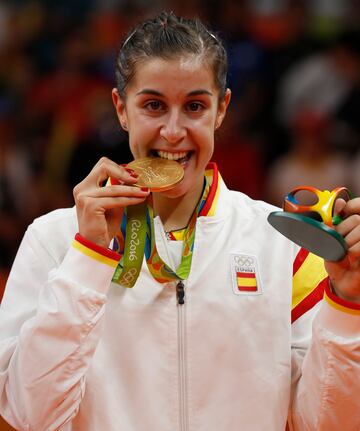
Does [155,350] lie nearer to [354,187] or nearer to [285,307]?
[285,307]

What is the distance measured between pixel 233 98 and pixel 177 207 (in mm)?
3559

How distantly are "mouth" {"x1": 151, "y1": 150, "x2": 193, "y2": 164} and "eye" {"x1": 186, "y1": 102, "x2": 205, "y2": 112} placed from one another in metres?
0.12

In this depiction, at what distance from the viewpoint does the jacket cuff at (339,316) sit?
7.89 feet

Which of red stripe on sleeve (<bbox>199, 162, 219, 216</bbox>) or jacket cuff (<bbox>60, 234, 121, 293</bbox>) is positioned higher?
red stripe on sleeve (<bbox>199, 162, 219, 216</bbox>)

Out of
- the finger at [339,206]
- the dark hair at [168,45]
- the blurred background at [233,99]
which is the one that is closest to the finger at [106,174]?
the dark hair at [168,45]

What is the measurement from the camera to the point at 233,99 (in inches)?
249

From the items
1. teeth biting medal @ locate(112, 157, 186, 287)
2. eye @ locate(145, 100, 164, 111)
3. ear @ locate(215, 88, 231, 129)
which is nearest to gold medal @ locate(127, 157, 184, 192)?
teeth biting medal @ locate(112, 157, 186, 287)

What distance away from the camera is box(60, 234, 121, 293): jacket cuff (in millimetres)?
2465

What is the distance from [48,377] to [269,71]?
438 centimetres

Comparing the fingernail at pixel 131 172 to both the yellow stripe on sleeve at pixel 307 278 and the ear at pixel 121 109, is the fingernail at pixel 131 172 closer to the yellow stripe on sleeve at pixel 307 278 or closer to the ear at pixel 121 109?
the ear at pixel 121 109

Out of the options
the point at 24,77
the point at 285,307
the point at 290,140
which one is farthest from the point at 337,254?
the point at 24,77

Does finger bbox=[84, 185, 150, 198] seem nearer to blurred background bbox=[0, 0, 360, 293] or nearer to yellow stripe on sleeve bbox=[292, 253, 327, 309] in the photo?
yellow stripe on sleeve bbox=[292, 253, 327, 309]

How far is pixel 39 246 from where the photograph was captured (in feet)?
8.86

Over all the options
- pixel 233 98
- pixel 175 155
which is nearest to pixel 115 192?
pixel 175 155
